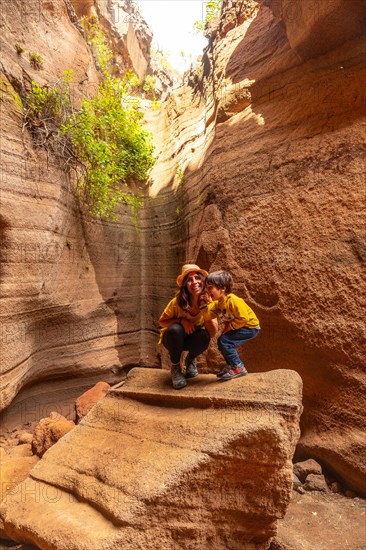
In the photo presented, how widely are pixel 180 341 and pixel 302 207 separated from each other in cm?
228

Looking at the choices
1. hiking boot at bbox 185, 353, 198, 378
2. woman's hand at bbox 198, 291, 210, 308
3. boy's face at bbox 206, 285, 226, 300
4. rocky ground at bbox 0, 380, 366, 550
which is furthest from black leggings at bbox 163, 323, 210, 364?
rocky ground at bbox 0, 380, 366, 550

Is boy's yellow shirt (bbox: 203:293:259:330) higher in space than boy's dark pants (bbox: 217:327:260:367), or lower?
higher

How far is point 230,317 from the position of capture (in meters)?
2.96

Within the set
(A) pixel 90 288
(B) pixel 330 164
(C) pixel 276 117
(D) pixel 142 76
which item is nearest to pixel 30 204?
(A) pixel 90 288

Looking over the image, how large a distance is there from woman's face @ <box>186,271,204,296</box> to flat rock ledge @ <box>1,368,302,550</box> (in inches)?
34.3

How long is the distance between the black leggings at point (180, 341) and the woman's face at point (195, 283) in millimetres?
365

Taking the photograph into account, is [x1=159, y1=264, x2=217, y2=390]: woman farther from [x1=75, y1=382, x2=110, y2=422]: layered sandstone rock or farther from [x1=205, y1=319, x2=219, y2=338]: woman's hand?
[x1=75, y1=382, x2=110, y2=422]: layered sandstone rock

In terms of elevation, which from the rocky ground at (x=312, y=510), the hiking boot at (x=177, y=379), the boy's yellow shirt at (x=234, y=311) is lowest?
the rocky ground at (x=312, y=510)

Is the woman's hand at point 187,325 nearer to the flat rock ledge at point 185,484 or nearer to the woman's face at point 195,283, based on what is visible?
the woman's face at point 195,283

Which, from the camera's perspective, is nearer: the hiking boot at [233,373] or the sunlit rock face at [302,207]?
the hiking boot at [233,373]

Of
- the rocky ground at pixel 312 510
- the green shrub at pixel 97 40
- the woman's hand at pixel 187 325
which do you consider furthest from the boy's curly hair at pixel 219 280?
the green shrub at pixel 97 40

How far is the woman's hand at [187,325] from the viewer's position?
10.7 ft

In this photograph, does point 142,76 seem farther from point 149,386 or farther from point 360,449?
point 360,449

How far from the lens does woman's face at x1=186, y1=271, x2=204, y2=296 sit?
3.10 m
